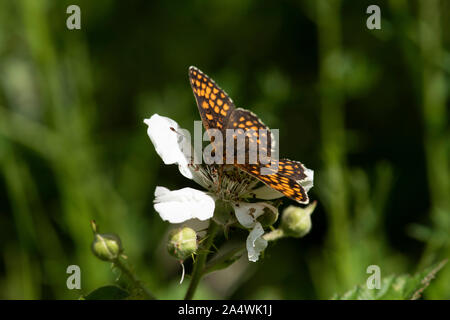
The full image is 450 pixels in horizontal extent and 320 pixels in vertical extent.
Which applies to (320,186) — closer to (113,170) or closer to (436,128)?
(436,128)

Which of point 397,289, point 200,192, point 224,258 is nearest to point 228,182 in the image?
point 200,192

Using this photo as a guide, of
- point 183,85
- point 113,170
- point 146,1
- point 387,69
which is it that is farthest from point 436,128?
point 146,1

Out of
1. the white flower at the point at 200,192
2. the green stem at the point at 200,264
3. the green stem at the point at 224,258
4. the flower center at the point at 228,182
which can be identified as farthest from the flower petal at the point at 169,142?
the green stem at the point at 224,258

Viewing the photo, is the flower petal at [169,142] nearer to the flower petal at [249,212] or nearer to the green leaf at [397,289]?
the flower petal at [249,212]

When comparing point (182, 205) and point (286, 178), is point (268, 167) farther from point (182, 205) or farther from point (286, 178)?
point (182, 205)

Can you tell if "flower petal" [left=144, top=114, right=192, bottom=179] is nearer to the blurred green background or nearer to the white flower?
the white flower

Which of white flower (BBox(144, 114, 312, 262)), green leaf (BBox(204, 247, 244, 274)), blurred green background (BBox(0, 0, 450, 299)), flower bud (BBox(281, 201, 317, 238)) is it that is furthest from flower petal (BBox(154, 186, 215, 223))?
blurred green background (BBox(0, 0, 450, 299))
